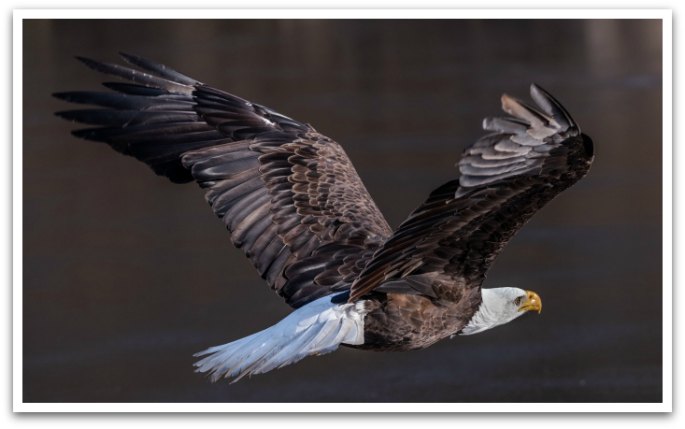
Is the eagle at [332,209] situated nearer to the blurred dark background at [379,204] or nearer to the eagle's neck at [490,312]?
the eagle's neck at [490,312]

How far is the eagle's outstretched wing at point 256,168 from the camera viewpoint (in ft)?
15.2

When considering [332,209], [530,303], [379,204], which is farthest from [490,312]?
[379,204]

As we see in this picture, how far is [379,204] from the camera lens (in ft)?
30.0

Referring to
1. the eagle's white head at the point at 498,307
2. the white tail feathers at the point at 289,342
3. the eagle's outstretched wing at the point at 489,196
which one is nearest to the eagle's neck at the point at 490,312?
the eagle's white head at the point at 498,307

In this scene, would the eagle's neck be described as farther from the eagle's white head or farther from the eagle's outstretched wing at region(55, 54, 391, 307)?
the eagle's outstretched wing at region(55, 54, 391, 307)

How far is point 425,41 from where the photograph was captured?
1150 centimetres

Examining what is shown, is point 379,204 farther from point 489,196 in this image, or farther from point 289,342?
point 489,196

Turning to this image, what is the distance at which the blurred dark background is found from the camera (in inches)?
284

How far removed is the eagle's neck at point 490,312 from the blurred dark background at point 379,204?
2.19 meters
